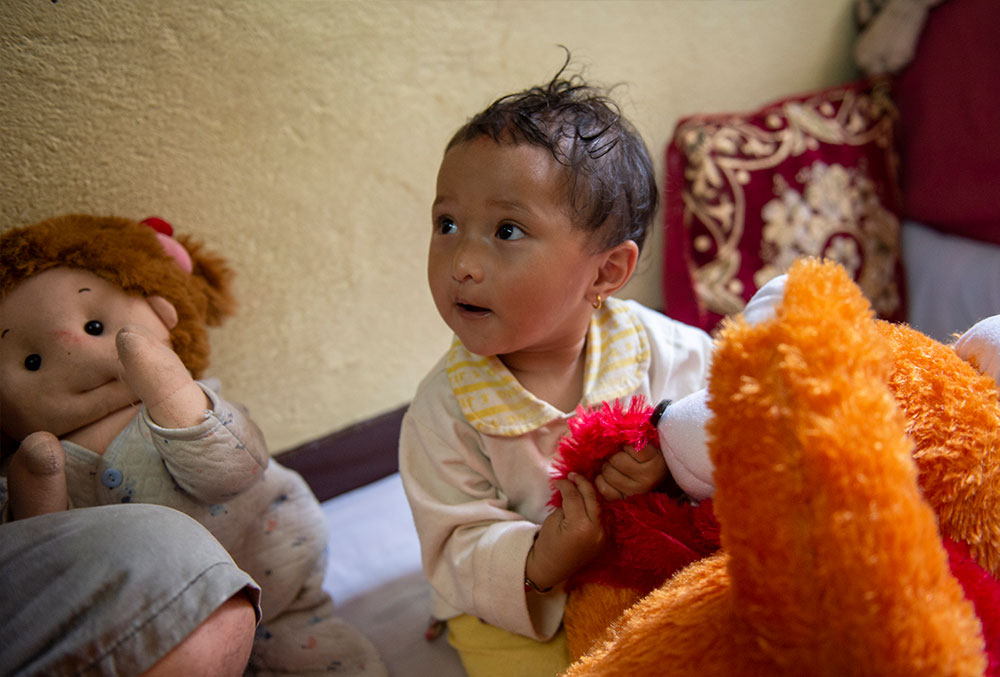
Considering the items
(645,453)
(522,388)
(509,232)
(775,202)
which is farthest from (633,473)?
(775,202)

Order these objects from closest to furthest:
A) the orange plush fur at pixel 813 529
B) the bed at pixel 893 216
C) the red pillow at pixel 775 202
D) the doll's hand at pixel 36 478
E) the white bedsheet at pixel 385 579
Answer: the orange plush fur at pixel 813 529 < the doll's hand at pixel 36 478 < the white bedsheet at pixel 385 579 < the bed at pixel 893 216 < the red pillow at pixel 775 202

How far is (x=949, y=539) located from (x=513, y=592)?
16.3 inches

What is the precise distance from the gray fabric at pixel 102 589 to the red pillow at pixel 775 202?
3.29 ft

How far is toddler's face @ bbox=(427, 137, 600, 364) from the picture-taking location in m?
0.77

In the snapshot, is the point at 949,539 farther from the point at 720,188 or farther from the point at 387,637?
the point at 720,188

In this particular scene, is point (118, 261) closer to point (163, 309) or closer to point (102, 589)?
point (163, 309)

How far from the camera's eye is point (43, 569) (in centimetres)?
54

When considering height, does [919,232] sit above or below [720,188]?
below

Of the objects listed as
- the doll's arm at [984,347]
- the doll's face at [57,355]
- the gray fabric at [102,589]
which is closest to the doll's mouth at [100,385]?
the doll's face at [57,355]

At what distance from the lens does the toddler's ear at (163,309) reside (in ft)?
2.56

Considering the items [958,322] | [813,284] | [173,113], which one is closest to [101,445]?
[173,113]

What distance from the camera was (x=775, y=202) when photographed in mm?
1373

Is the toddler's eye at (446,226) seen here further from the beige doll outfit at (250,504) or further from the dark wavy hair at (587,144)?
the beige doll outfit at (250,504)

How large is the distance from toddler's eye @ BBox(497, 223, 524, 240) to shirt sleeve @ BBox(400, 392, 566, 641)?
22cm
